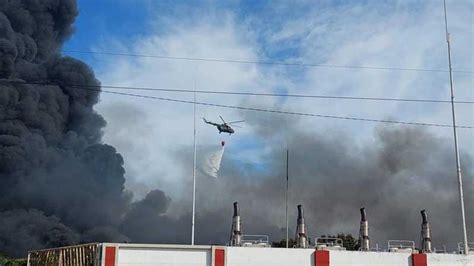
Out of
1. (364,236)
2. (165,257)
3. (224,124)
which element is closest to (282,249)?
(165,257)

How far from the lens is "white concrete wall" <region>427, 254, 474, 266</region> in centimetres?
3884

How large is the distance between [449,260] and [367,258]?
634 cm

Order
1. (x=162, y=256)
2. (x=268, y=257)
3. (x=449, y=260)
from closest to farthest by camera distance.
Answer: (x=162, y=256), (x=268, y=257), (x=449, y=260)

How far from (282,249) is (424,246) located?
13678mm

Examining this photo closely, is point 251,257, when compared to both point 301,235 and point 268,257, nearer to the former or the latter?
point 268,257

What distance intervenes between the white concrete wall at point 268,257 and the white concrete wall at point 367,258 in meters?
1.68

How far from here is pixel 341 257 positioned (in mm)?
36156

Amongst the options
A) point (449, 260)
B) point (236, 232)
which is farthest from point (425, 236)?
point (236, 232)

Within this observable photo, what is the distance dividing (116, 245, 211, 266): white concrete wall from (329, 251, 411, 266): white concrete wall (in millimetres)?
7935

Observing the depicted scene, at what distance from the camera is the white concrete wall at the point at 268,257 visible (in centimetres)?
3381

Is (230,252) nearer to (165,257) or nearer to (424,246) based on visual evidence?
(165,257)

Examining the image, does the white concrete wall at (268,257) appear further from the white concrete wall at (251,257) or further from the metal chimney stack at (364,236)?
the metal chimney stack at (364,236)

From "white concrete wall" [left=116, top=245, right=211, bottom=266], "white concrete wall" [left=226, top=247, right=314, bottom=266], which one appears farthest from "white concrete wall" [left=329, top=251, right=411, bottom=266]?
"white concrete wall" [left=116, top=245, right=211, bottom=266]

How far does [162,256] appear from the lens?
32250 millimetres
